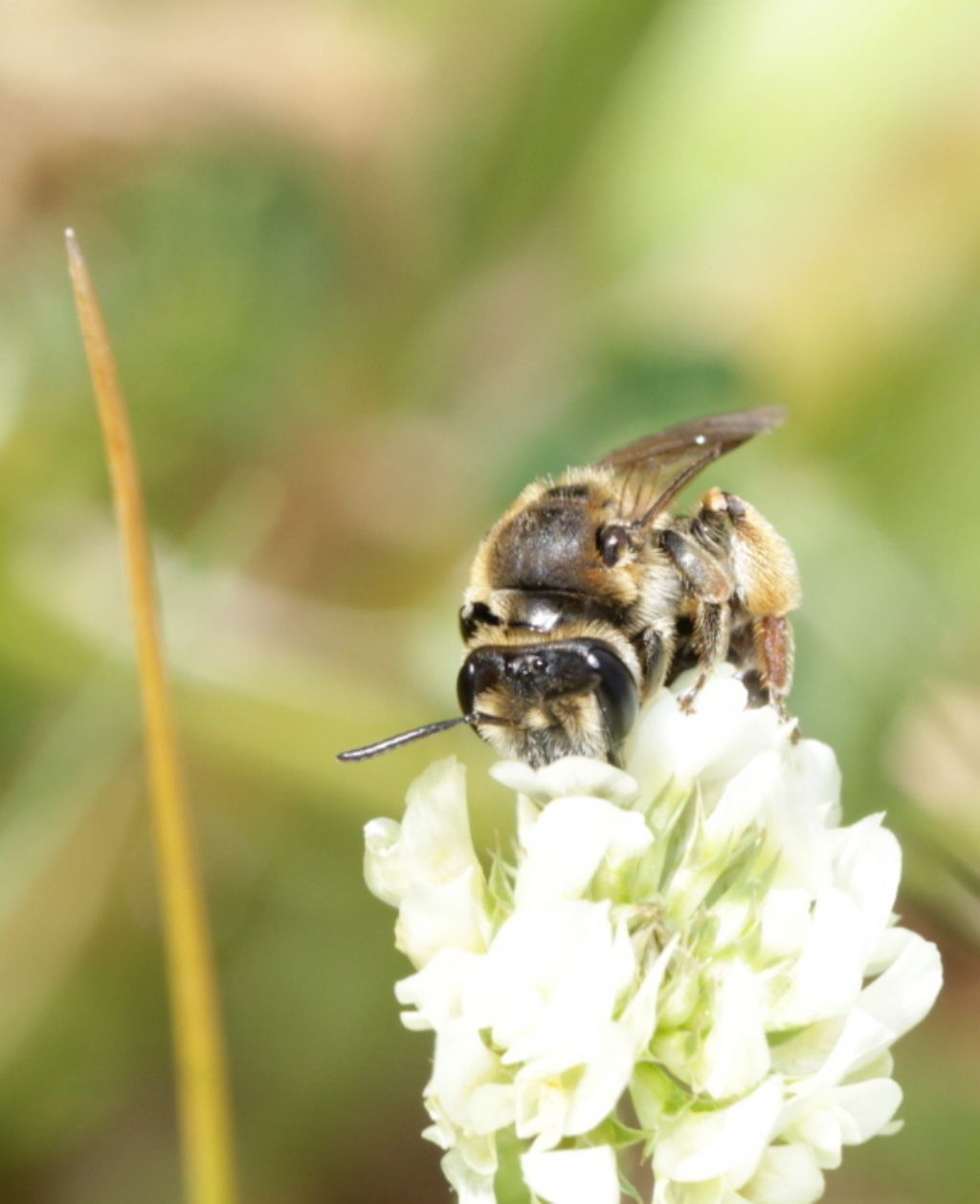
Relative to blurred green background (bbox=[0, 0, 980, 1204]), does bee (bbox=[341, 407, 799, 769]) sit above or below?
below

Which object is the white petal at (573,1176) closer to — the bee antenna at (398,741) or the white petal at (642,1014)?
the white petal at (642,1014)

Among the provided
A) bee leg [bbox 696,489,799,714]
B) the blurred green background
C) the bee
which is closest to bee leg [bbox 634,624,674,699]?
the bee

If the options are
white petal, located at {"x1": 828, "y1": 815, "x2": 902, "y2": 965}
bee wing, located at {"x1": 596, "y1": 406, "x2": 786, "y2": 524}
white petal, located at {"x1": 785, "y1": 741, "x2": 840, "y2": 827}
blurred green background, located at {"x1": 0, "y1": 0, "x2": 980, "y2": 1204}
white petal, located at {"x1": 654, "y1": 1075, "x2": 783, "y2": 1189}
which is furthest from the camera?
blurred green background, located at {"x1": 0, "y1": 0, "x2": 980, "y2": 1204}

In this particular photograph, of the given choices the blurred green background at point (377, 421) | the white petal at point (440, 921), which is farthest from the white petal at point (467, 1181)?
the blurred green background at point (377, 421)

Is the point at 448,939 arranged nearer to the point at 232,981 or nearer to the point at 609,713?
the point at 609,713

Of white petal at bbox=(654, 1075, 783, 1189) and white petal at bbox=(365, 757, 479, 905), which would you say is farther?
white petal at bbox=(365, 757, 479, 905)

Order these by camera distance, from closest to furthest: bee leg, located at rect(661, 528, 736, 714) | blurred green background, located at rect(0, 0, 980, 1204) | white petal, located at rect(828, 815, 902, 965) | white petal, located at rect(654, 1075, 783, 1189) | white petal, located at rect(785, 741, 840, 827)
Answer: white petal, located at rect(654, 1075, 783, 1189)
white petal, located at rect(828, 815, 902, 965)
white petal, located at rect(785, 741, 840, 827)
bee leg, located at rect(661, 528, 736, 714)
blurred green background, located at rect(0, 0, 980, 1204)

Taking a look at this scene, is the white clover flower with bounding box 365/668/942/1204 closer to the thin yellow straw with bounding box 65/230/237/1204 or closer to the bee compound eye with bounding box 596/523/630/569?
the bee compound eye with bounding box 596/523/630/569
